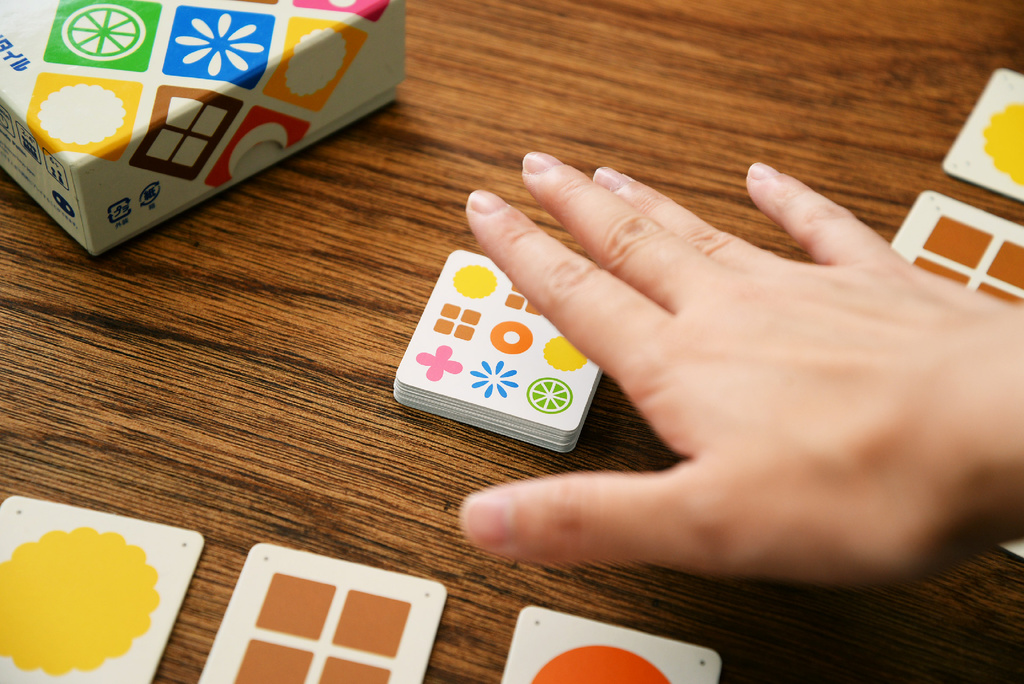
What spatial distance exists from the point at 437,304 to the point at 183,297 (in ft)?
0.68

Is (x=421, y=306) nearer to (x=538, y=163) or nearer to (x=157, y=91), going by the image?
(x=538, y=163)

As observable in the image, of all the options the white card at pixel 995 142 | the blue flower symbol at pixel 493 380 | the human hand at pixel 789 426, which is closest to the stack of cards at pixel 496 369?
the blue flower symbol at pixel 493 380

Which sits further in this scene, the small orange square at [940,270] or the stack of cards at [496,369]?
the small orange square at [940,270]

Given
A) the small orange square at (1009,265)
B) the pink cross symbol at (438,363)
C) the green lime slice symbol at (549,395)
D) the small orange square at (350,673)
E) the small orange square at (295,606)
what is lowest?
the small orange square at (350,673)

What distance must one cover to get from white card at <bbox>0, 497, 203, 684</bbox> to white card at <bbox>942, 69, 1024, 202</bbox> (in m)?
0.80

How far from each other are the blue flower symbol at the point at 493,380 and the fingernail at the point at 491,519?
0.62 feet

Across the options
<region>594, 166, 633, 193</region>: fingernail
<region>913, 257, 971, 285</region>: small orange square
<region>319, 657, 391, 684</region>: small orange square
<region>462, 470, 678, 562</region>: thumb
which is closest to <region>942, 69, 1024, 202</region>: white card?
<region>913, 257, 971, 285</region>: small orange square

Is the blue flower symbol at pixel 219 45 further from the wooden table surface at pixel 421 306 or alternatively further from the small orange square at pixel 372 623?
the small orange square at pixel 372 623

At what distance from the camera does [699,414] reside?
1.60ft

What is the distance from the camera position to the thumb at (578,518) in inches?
18.1

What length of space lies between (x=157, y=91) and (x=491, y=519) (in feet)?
1.47

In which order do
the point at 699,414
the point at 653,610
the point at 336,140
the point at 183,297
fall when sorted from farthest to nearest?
the point at 336,140 < the point at 183,297 < the point at 653,610 < the point at 699,414

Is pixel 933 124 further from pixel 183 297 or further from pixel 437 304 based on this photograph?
pixel 183 297

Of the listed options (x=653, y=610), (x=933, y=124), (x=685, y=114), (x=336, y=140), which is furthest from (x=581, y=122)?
(x=653, y=610)
